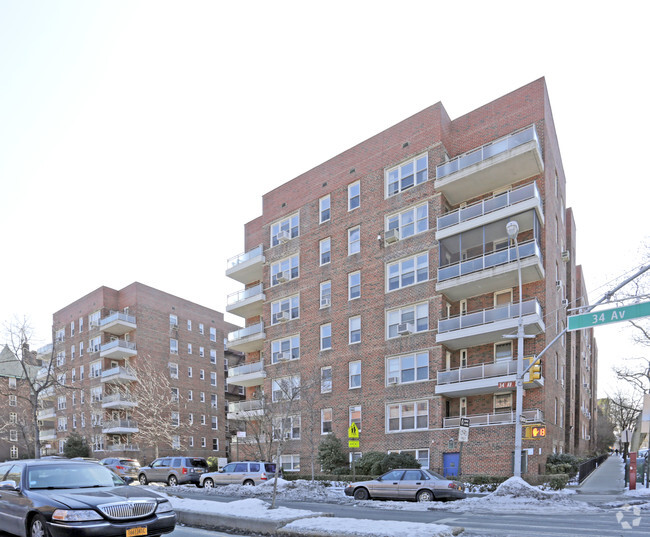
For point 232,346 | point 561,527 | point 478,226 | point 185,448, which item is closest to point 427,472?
point 561,527

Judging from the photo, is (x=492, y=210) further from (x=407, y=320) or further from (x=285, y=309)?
(x=285, y=309)

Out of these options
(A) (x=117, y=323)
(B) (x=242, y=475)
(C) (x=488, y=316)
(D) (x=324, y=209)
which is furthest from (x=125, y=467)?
(A) (x=117, y=323)

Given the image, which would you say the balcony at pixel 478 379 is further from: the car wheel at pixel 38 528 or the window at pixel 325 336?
the car wheel at pixel 38 528

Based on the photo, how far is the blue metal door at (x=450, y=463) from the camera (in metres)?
29.3

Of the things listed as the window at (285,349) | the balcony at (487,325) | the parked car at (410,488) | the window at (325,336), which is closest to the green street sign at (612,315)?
the parked car at (410,488)

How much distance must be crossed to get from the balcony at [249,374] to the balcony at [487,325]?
15713 millimetres

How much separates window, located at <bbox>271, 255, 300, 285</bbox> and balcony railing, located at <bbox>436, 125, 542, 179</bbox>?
12.9 m

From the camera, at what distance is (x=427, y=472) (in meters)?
20.9

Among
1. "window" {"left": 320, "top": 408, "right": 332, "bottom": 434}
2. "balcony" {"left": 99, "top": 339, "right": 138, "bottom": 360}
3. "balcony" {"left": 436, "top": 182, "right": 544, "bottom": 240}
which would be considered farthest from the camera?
"balcony" {"left": 99, "top": 339, "right": 138, "bottom": 360}

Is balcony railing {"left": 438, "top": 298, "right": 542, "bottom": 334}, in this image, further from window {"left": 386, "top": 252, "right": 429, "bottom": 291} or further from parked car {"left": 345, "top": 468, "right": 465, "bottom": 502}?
parked car {"left": 345, "top": 468, "right": 465, "bottom": 502}

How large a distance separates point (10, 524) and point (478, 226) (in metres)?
25.7

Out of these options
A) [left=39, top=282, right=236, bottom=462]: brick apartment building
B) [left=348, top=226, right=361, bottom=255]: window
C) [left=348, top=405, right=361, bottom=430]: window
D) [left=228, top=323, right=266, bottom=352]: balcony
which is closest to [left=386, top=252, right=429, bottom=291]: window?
[left=348, top=226, right=361, bottom=255]: window

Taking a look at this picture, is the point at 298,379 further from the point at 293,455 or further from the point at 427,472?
the point at 427,472

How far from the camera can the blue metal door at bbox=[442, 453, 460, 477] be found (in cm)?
2927
